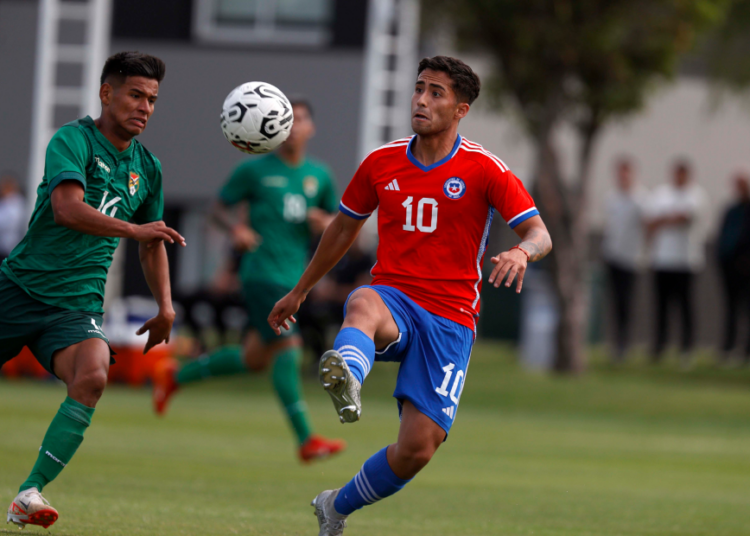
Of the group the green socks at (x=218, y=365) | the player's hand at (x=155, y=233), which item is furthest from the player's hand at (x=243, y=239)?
the player's hand at (x=155, y=233)

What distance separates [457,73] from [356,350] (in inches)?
61.6

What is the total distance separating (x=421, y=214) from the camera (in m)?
5.66

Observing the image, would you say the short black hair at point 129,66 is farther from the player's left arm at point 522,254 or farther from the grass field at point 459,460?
the grass field at point 459,460

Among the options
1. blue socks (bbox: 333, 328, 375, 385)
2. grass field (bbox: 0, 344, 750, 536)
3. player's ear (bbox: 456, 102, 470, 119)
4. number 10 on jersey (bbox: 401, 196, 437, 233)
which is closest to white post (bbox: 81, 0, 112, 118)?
grass field (bbox: 0, 344, 750, 536)

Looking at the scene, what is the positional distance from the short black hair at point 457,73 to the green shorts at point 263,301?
168 inches

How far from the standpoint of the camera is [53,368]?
18.6 ft

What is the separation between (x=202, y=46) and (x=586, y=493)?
1676 cm

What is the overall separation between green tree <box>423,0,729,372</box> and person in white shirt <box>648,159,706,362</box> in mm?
1146

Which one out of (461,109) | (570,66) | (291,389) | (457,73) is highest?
(570,66)

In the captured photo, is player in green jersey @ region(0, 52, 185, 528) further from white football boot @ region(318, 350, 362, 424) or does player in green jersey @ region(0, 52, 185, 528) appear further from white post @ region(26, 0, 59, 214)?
white post @ region(26, 0, 59, 214)

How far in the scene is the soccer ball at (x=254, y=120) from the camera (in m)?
6.29

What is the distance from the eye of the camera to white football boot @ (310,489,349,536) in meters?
5.50

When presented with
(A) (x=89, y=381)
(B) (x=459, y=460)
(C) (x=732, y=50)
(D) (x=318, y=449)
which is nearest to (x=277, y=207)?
(D) (x=318, y=449)

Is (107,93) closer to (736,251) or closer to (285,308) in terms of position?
(285,308)
